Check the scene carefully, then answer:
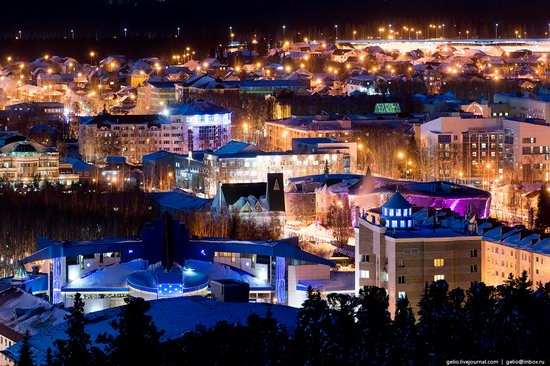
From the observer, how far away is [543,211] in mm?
28344

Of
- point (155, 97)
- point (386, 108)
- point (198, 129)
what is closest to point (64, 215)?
point (198, 129)

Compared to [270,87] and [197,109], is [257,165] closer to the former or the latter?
[197,109]

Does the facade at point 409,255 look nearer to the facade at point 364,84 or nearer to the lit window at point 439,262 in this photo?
the lit window at point 439,262

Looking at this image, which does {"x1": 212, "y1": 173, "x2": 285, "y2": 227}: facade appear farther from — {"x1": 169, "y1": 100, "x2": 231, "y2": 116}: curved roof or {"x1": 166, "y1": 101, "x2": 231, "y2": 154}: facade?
{"x1": 169, "y1": 100, "x2": 231, "y2": 116}: curved roof

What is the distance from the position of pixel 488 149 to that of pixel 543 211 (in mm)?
7156

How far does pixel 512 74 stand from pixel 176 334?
120 feet

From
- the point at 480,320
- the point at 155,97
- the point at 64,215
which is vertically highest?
the point at 155,97

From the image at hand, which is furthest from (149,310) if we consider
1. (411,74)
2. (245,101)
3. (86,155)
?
(411,74)

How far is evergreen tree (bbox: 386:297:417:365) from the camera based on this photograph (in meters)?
17.2

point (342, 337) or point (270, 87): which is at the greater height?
point (270, 87)

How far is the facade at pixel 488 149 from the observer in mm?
34500

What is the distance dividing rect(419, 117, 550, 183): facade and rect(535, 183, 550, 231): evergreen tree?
4.22 m

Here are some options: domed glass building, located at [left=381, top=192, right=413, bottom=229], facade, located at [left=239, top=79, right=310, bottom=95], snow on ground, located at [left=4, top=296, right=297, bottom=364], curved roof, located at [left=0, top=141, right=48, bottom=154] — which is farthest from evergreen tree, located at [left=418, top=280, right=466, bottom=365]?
facade, located at [left=239, top=79, right=310, bottom=95]

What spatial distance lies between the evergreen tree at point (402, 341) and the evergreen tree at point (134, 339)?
191 cm
